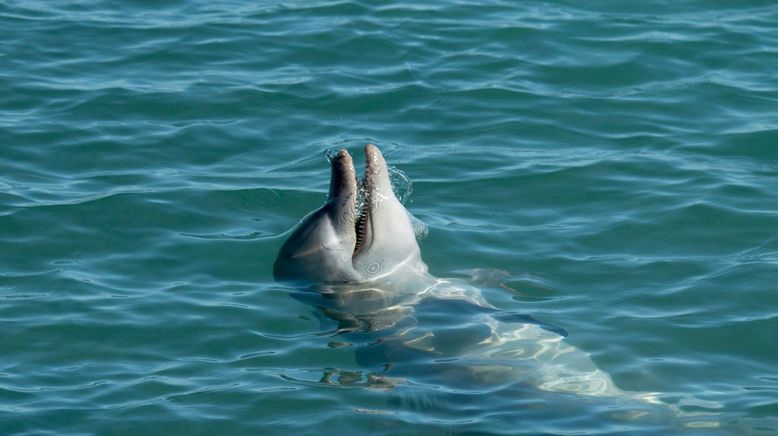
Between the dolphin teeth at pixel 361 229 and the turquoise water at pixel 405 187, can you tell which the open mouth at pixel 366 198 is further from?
the turquoise water at pixel 405 187

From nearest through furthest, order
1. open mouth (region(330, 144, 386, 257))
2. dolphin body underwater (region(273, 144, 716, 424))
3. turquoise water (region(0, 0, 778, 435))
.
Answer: turquoise water (region(0, 0, 778, 435))
dolphin body underwater (region(273, 144, 716, 424))
open mouth (region(330, 144, 386, 257))

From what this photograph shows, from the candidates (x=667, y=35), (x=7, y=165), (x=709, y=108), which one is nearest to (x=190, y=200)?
(x=7, y=165)

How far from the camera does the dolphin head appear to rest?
9367 millimetres

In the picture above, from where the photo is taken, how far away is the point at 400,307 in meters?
9.47

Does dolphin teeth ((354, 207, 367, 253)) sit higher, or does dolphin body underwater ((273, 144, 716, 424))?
dolphin teeth ((354, 207, 367, 253))

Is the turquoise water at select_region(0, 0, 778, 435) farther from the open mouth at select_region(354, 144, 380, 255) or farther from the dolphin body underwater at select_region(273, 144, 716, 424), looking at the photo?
the open mouth at select_region(354, 144, 380, 255)

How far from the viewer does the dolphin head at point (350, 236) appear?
9367 mm

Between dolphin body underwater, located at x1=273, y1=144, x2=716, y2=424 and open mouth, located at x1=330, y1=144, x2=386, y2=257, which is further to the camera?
open mouth, located at x1=330, y1=144, x2=386, y2=257

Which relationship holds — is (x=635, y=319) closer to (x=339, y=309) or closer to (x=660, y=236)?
(x=660, y=236)

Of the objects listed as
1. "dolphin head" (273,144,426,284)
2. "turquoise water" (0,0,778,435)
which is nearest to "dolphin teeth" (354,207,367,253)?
"dolphin head" (273,144,426,284)

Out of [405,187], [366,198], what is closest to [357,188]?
[366,198]

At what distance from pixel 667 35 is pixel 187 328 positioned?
739cm

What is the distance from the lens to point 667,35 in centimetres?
1443

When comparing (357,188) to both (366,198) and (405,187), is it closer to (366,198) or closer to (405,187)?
(366,198)
